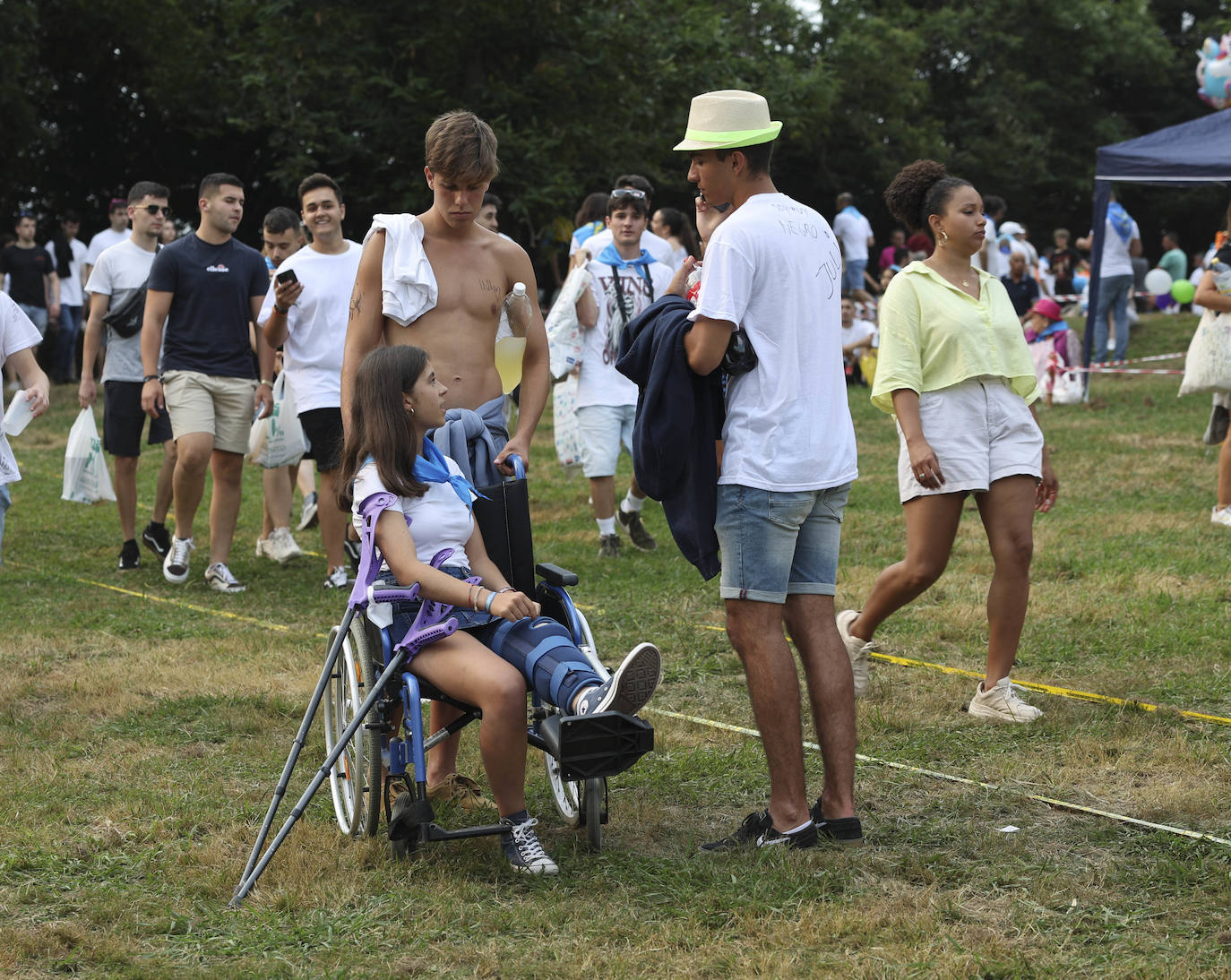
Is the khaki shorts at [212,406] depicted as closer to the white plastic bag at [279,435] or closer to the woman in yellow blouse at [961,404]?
the white plastic bag at [279,435]

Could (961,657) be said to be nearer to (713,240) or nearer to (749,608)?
(749,608)

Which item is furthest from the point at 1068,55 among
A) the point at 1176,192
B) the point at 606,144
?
the point at 606,144

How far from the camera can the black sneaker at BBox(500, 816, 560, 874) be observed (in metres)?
3.74

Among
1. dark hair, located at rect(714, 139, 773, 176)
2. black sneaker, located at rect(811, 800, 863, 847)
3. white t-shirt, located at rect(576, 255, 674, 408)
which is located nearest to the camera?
dark hair, located at rect(714, 139, 773, 176)

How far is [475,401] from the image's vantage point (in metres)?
4.48

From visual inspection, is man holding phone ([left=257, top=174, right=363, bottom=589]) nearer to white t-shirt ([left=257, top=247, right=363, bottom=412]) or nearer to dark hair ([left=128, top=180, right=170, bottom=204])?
white t-shirt ([left=257, top=247, right=363, bottom=412])

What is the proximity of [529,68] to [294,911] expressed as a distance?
64.7 feet

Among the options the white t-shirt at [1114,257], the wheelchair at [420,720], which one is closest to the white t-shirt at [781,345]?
the wheelchair at [420,720]

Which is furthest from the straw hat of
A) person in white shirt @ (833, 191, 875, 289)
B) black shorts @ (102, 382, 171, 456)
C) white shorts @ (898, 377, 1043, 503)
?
person in white shirt @ (833, 191, 875, 289)

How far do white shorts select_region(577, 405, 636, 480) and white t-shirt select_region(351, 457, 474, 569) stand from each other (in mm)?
4376

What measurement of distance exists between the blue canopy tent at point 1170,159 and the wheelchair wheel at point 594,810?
11.8 meters

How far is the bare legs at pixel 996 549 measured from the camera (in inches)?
199

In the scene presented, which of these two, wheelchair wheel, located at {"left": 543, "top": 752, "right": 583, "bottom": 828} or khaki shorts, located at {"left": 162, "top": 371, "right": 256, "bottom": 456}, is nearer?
wheelchair wheel, located at {"left": 543, "top": 752, "right": 583, "bottom": 828}

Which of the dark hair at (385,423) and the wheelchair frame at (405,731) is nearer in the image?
the wheelchair frame at (405,731)
